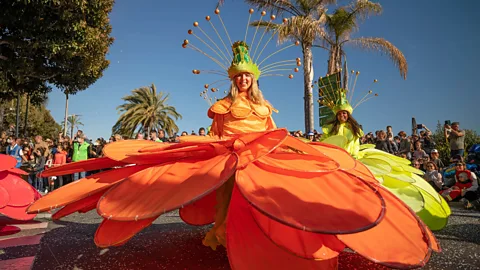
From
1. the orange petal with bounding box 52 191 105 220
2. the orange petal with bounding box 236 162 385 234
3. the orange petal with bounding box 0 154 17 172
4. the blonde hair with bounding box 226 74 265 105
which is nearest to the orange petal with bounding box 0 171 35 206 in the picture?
the orange petal with bounding box 0 154 17 172

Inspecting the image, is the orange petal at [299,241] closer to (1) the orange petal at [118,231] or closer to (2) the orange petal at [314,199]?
(2) the orange petal at [314,199]

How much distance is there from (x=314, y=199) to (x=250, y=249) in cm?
41

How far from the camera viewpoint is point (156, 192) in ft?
5.11

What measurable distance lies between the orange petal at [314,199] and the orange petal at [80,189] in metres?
0.79

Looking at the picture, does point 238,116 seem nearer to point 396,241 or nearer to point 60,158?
point 396,241

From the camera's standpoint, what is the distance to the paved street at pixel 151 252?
2.16m

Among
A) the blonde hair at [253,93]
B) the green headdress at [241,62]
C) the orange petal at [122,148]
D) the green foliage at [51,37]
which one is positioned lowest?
the orange petal at [122,148]

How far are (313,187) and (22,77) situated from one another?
1144cm

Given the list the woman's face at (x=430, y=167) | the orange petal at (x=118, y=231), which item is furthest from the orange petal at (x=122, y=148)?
the woman's face at (x=430, y=167)

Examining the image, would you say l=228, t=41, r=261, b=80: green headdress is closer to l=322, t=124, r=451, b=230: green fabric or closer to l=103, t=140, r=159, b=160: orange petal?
l=103, t=140, r=159, b=160: orange petal

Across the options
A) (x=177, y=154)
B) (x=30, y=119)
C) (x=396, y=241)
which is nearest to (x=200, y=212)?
(x=177, y=154)

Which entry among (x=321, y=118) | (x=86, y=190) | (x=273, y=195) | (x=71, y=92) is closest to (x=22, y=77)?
(x=71, y=92)

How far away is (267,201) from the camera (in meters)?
1.38

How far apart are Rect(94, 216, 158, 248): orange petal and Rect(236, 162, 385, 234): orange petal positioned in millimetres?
537
